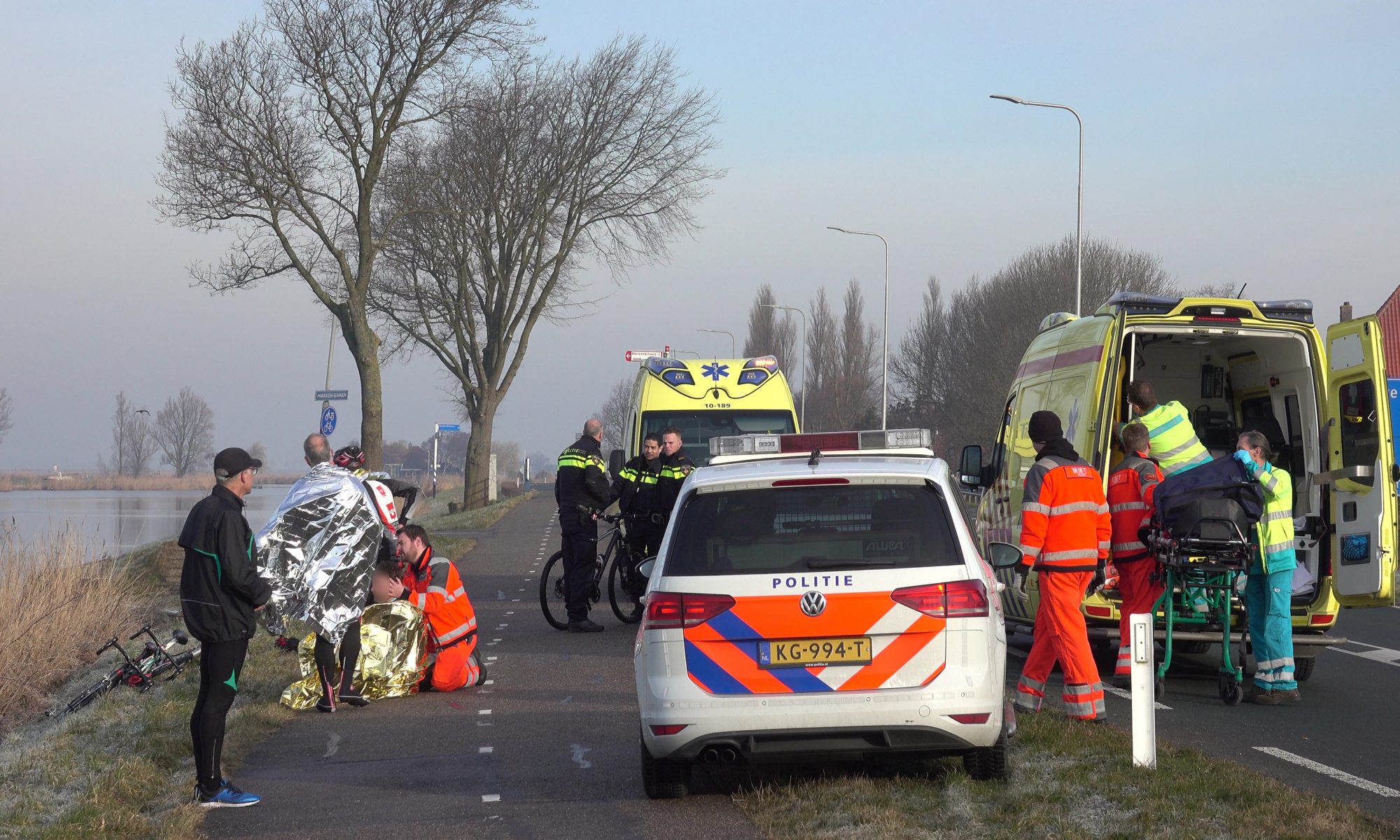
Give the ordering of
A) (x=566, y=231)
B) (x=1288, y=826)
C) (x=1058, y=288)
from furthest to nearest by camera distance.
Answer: (x=1058, y=288), (x=566, y=231), (x=1288, y=826)

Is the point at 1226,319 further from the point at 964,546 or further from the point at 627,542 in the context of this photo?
the point at 627,542

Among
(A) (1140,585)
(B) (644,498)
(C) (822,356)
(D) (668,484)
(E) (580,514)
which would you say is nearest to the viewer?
(A) (1140,585)

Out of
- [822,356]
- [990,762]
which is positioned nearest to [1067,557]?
[990,762]

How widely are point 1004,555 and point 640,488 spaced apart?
6.19 metres

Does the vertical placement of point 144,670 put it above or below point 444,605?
below

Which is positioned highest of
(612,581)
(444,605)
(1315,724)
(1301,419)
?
(1301,419)

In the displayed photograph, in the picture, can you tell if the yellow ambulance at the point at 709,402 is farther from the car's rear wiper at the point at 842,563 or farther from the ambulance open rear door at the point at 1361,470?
the car's rear wiper at the point at 842,563

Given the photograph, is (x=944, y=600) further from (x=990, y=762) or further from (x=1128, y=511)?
(x=1128, y=511)

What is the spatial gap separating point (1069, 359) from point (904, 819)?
18.3 feet

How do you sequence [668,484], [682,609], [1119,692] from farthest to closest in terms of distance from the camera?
1. [668,484]
2. [1119,692]
3. [682,609]

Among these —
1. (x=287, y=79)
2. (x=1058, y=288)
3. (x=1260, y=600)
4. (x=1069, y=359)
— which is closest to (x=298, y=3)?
(x=287, y=79)

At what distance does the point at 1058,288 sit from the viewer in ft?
151

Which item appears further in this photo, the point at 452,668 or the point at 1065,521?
the point at 452,668

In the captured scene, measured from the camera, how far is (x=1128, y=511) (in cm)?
883
